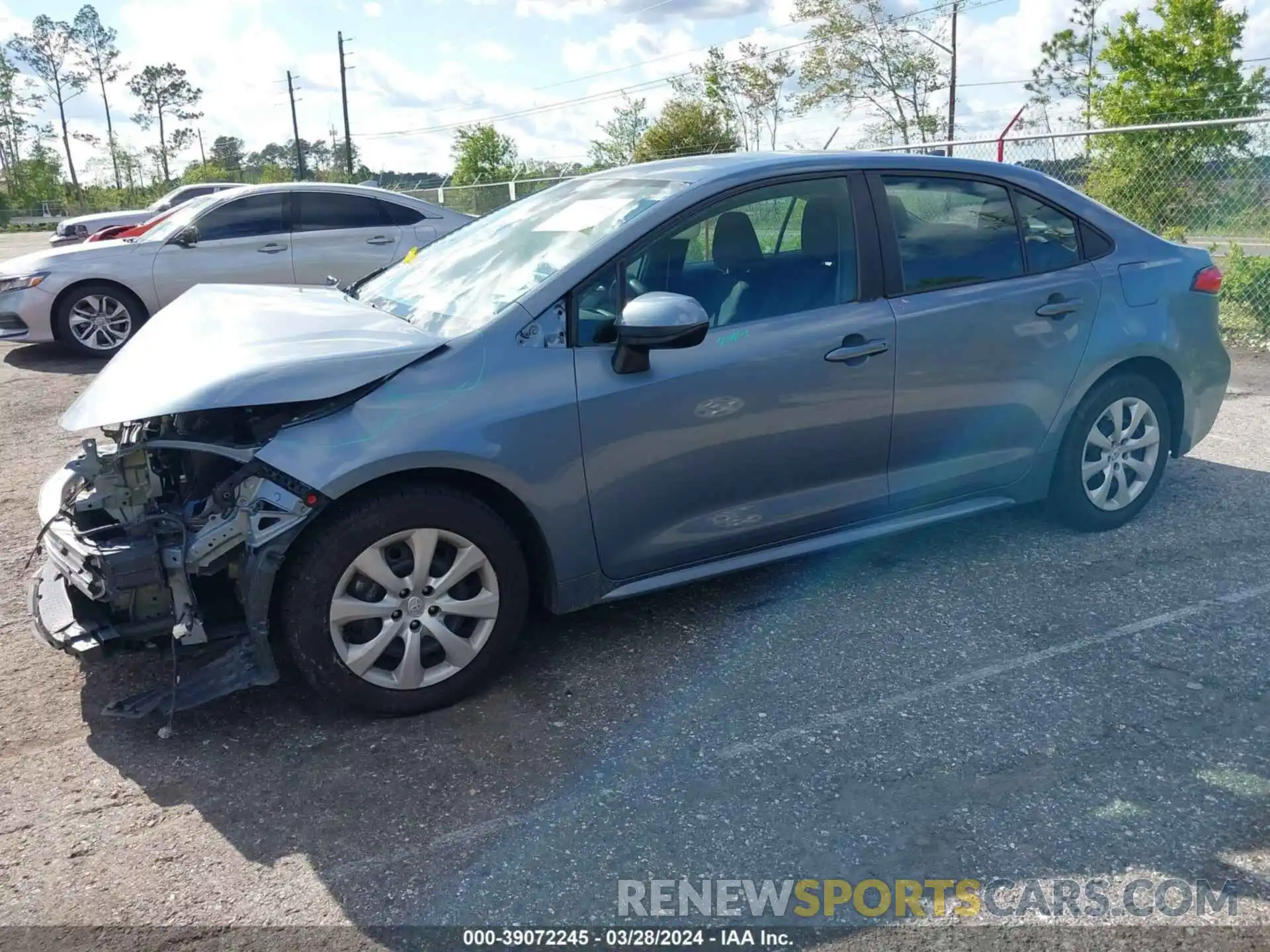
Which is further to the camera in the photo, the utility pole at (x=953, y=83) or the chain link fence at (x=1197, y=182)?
the utility pole at (x=953, y=83)

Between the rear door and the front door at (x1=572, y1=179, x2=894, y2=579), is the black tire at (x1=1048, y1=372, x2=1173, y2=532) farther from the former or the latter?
the rear door

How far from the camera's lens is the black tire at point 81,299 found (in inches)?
389

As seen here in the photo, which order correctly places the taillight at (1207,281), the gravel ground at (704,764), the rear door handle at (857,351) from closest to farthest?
the gravel ground at (704,764)
the rear door handle at (857,351)
the taillight at (1207,281)

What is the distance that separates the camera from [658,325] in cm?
338

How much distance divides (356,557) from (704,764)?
122 cm

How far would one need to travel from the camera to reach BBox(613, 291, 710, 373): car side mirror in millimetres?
3389

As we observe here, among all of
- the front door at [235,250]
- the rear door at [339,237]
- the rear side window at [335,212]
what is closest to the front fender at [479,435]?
the rear door at [339,237]

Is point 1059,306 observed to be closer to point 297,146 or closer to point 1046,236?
point 1046,236

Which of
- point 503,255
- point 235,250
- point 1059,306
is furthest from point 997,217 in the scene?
point 235,250

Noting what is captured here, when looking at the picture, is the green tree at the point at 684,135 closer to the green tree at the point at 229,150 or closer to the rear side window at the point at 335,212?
the rear side window at the point at 335,212

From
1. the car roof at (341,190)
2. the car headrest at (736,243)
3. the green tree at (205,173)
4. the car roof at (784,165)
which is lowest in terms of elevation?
the car headrest at (736,243)

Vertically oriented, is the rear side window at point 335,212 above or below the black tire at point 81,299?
above

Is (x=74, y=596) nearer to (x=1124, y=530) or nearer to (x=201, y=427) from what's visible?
(x=201, y=427)

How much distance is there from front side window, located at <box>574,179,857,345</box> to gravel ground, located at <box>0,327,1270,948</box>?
1.21m
